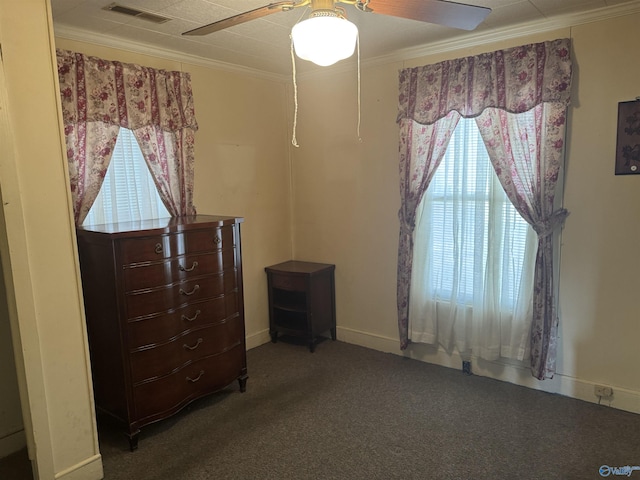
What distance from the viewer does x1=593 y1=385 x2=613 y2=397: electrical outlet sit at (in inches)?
111

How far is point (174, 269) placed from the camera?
2.65 m

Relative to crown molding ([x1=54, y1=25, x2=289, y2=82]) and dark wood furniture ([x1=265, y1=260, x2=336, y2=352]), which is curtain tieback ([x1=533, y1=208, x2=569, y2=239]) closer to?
dark wood furniture ([x1=265, y1=260, x2=336, y2=352])

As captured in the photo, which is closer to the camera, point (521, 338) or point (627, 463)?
point (627, 463)

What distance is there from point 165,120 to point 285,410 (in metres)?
2.16

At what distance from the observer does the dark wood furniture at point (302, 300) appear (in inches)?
151

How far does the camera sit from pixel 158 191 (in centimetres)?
318

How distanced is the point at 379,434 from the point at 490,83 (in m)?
2.36

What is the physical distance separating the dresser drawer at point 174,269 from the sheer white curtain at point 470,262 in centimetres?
151

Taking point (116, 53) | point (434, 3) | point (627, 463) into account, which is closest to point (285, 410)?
point (627, 463)

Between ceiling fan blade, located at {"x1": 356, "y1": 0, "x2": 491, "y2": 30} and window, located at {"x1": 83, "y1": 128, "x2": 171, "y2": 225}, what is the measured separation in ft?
6.59

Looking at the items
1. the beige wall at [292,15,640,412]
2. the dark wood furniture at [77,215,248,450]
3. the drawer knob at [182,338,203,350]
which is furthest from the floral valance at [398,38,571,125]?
the drawer knob at [182,338,203,350]

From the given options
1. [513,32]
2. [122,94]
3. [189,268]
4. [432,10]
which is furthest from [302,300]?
[432,10]

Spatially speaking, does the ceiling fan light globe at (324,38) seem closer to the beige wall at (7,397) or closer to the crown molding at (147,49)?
the crown molding at (147,49)

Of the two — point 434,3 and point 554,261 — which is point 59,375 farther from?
point 554,261
